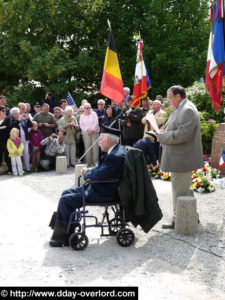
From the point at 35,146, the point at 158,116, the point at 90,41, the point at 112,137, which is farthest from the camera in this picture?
the point at 90,41

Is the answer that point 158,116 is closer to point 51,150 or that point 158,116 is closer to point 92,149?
point 92,149

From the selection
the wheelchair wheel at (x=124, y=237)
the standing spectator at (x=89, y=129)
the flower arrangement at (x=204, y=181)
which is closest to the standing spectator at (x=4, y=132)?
the standing spectator at (x=89, y=129)

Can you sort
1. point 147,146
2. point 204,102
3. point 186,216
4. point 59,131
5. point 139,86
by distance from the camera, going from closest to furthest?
1. point 186,216
2. point 147,146
3. point 139,86
4. point 59,131
5. point 204,102

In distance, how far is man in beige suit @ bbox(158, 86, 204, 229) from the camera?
650cm

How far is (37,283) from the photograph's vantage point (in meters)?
4.80

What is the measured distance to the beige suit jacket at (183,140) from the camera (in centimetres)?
649

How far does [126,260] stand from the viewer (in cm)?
555

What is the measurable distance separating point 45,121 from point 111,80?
5.37 meters

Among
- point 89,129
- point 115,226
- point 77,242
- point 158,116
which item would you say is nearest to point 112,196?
point 115,226

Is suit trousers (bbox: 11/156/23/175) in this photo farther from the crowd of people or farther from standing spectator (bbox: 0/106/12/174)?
standing spectator (bbox: 0/106/12/174)

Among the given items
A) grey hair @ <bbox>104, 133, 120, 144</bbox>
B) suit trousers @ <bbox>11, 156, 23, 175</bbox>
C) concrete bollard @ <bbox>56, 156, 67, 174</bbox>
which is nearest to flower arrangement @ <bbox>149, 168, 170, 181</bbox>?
concrete bollard @ <bbox>56, 156, 67, 174</bbox>

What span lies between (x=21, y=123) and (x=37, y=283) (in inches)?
336

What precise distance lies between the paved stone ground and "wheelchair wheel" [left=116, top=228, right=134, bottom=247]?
0.27 ft

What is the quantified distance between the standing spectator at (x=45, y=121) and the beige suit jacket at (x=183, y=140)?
7.37m
